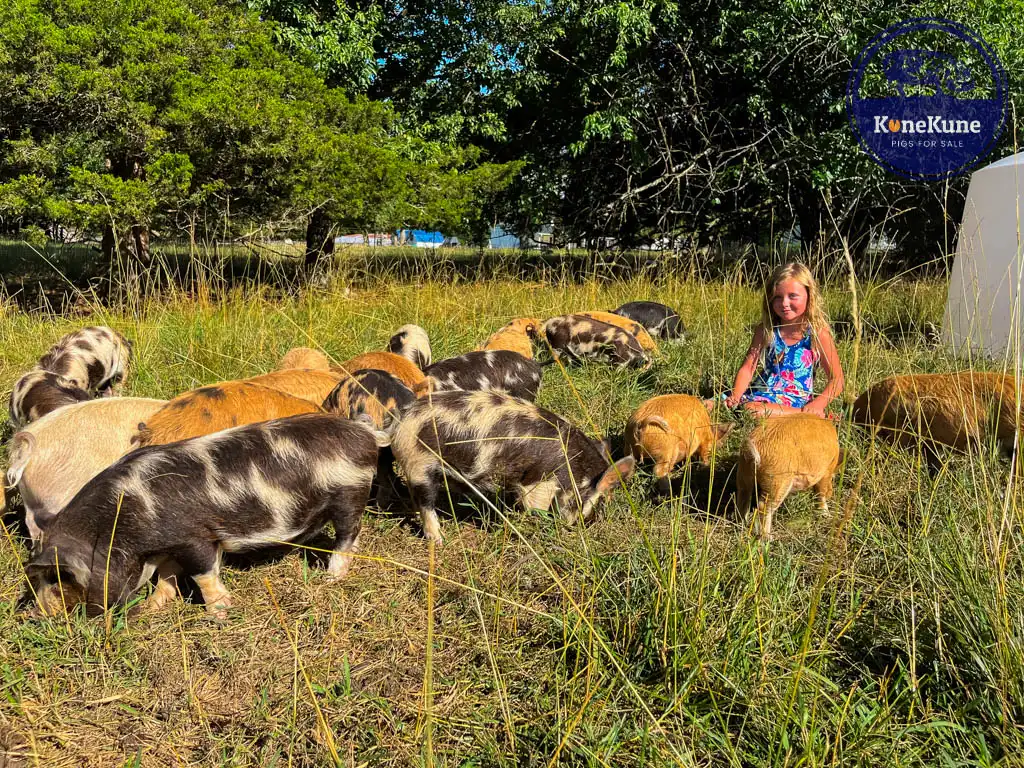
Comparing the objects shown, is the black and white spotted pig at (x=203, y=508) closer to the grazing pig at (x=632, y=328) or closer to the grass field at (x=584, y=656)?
the grass field at (x=584, y=656)

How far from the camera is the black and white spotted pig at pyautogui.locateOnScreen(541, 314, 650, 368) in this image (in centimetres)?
658

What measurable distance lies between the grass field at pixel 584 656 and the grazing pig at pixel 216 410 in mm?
761

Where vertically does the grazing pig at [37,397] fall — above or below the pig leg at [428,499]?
above

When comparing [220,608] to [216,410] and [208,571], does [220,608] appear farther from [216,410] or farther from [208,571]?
[216,410]

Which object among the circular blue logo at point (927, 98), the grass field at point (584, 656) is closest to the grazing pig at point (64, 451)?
the grass field at point (584, 656)

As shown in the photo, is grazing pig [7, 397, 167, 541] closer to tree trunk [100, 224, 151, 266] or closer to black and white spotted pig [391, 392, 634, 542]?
black and white spotted pig [391, 392, 634, 542]

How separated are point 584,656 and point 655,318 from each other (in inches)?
226

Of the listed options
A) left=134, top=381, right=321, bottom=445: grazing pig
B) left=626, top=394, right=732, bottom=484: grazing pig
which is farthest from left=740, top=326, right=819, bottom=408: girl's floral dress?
left=134, top=381, right=321, bottom=445: grazing pig

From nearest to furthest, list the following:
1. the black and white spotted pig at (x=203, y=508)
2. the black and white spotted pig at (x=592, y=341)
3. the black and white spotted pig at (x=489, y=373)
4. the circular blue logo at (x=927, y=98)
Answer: the black and white spotted pig at (x=203, y=508)
the black and white spotted pig at (x=489, y=373)
the black and white spotted pig at (x=592, y=341)
the circular blue logo at (x=927, y=98)

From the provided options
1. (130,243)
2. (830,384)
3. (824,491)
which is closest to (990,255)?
(830,384)

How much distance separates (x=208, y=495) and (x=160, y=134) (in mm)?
7267

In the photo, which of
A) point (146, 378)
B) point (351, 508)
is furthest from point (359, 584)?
point (146, 378)

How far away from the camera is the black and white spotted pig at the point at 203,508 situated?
2717 millimetres

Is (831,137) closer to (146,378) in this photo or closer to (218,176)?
(218,176)
